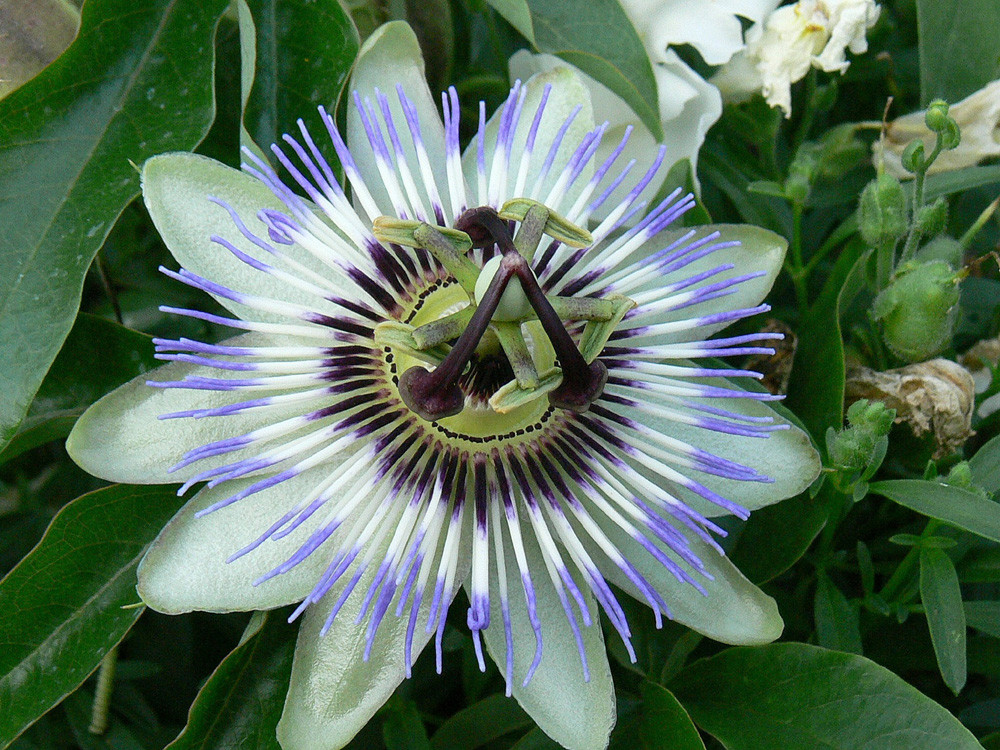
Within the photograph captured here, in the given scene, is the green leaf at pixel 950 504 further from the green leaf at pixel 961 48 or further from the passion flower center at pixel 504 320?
the green leaf at pixel 961 48

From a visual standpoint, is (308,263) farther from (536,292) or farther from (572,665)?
(572,665)

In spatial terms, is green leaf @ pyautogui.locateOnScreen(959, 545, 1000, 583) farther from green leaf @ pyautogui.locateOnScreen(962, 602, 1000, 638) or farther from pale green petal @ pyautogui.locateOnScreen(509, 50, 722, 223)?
pale green petal @ pyautogui.locateOnScreen(509, 50, 722, 223)

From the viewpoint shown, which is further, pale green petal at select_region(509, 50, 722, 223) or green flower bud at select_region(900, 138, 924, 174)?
pale green petal at select_region(509, 50, 722, 223)

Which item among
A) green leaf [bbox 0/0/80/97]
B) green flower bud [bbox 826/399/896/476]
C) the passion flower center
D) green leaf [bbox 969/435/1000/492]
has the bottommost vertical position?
green leaf [bbox 969/435/1000/492]

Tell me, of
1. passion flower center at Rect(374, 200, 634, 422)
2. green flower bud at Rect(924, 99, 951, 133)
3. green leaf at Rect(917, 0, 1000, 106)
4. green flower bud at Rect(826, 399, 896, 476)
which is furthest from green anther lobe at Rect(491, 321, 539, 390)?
green leaf at Rect(917, 0, 1000, 106)

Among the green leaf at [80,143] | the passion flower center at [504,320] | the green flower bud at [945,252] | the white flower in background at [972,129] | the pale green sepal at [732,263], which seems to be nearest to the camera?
the passion flower center at [504,320]

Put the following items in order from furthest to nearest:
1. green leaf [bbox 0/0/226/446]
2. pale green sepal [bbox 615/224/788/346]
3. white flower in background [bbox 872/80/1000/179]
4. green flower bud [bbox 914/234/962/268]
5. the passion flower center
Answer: white flower in background [bbox 872/80/1000/179], green flower bud [bbox 914/234/962/268], pale green sepal [bbox 615/224/788/346], green leaf [bbox 0/0/226/446], the passion flower center

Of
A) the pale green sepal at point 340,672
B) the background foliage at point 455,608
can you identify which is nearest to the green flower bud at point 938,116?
the background foliage at point 455,608

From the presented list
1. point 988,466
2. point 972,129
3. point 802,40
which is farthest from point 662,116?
point 988,466
